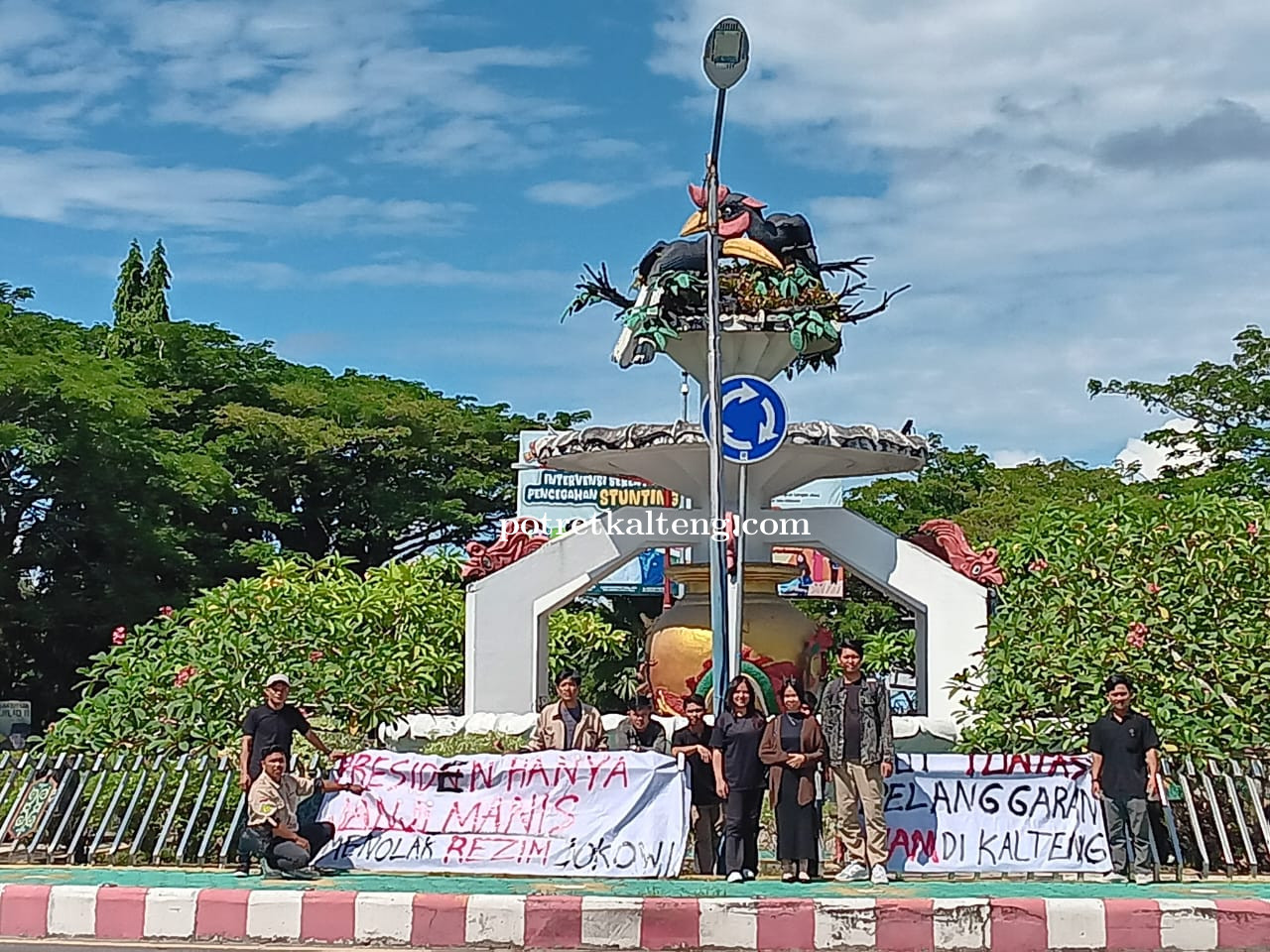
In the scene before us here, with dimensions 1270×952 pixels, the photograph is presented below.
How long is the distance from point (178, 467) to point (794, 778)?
86.5ft

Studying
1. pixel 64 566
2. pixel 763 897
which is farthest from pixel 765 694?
pixel 64 566

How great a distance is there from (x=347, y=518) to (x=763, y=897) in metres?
34.1

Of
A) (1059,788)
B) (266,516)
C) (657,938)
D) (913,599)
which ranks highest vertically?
(266,516)

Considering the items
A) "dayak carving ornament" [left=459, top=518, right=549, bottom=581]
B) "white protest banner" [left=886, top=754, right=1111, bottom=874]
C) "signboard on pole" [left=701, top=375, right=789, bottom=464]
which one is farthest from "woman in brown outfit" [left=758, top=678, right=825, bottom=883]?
"dayak carving ornament" [left=459, top=518, right=549, bottom=581]

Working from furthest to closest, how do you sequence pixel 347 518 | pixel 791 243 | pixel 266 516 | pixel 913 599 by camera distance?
pixel 347 518 < pixel 266 516 < pixel 791 243 < pixel 913 599

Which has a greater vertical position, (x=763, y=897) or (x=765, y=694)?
(x=765, y=694)

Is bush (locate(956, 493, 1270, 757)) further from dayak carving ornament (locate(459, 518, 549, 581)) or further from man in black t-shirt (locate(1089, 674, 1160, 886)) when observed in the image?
dayak carving ornament (locate(459, 518, 549, 581))

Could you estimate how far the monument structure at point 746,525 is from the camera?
18.5 m

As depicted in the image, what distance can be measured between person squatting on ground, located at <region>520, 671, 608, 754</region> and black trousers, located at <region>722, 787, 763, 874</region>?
5.13 ft

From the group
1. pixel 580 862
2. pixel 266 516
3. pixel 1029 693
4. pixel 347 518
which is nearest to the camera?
pixel 580 862

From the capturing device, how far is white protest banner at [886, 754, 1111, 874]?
38.4 ft

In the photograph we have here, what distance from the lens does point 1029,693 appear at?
14023 mm

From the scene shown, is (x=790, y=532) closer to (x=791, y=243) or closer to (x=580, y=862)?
(x=791, y=243)

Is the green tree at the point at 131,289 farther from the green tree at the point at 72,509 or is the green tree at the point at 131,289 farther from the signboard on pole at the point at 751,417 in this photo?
the signboard on pole at the point at 751,417
